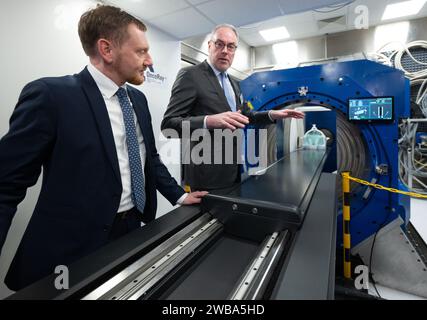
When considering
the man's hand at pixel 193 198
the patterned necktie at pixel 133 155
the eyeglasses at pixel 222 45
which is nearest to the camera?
the patterned necktie at pixel 133 155

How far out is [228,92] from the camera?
2084 mm

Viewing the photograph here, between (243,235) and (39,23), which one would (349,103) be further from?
(39,23)

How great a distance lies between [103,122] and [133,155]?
21 cm

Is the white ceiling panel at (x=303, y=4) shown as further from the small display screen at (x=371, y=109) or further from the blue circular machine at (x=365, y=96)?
the small display screen at (x=371, y=109)

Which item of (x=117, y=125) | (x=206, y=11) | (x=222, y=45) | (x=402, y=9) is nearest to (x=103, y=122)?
(x=117, y=125)

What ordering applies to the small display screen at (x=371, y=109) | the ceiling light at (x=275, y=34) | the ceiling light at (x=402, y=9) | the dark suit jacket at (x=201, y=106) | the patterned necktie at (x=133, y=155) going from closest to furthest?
the patterned necktie at (x=133, y=155), the dark suit jacket at (x=201, y=106), the small display screen at (x=371, y=109), the ceiling light at (x=402, y=9), the ceiling light at (x=275, y=34)

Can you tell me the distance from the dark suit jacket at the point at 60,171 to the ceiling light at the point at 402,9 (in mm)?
6135

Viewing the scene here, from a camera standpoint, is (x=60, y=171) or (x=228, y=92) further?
(x=228, y=92)

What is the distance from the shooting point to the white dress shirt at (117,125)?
122cm

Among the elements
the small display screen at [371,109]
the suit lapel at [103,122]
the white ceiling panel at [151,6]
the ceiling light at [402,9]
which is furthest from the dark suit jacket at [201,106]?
the ceiling light at [402,9]

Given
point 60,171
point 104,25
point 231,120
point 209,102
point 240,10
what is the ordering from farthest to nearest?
point 240,10
point 209,102
point 231,120
point 104,25
point 60,171

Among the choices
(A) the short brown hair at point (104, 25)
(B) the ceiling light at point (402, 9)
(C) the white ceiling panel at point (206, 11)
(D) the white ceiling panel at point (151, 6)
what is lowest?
(A) the short brown hair at point (104, 25)

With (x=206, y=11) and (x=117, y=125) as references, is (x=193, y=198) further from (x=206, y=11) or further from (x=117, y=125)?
(x=206, y=11)
